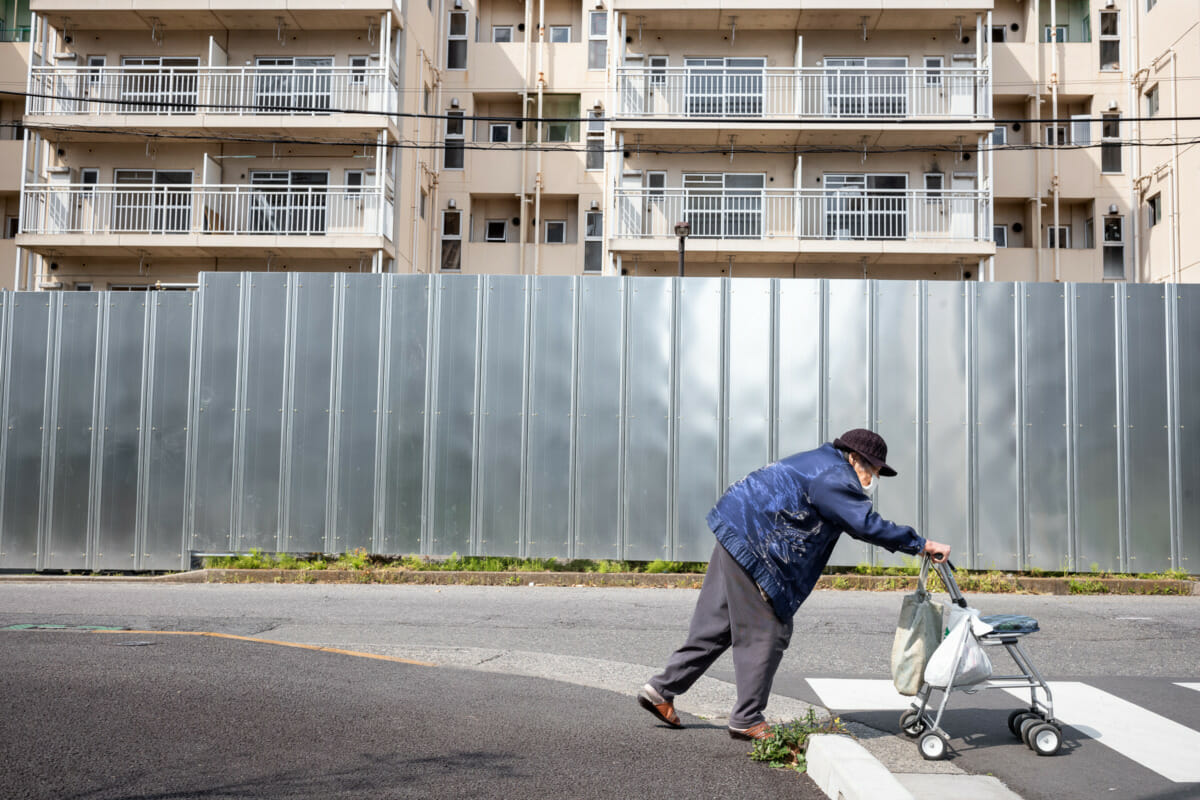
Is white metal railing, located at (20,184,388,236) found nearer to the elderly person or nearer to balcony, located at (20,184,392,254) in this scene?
balcony, located at (20,184,392,254)

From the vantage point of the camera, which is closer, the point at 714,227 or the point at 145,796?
the point at 145,796

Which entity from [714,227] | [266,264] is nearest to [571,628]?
[714,227]

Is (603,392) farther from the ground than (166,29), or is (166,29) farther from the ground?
(166,29)

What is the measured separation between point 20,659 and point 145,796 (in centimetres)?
317

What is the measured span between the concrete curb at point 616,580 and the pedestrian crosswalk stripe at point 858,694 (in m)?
5.42

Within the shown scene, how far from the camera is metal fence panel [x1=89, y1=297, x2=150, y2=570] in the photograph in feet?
42.9

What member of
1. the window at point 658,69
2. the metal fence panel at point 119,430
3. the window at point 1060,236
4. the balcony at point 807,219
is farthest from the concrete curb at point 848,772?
the window at point 1060,236

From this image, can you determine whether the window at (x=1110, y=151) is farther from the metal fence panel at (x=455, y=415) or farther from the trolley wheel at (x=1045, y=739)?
the trolley wheel at (x=1045, y=739)

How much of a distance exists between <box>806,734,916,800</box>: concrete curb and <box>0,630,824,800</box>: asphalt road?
88mm

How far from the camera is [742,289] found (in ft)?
42.5

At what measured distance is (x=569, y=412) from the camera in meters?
12.9

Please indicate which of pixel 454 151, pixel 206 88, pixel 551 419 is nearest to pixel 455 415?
pixel 551 419

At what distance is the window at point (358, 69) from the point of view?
24959mm

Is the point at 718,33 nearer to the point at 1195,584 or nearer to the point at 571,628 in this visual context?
the point at 1195,584
